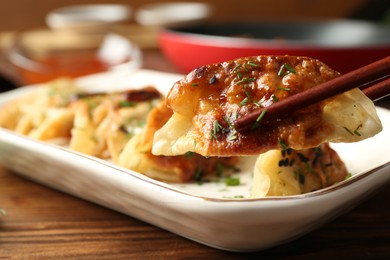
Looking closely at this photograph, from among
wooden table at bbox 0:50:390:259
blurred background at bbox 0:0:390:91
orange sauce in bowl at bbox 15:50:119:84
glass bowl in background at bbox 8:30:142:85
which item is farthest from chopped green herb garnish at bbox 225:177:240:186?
blurred background at bbox 0:0:390:91

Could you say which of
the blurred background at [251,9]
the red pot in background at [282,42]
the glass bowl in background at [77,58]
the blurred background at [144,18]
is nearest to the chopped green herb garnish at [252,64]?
the red pot in background at [282,42]

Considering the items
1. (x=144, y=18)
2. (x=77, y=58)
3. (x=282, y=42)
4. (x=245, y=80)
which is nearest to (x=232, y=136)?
(x=245, y=80)

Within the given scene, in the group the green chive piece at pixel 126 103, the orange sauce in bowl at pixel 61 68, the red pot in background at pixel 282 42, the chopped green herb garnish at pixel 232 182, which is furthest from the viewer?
the orange sauce in bowl at pixel 61 68

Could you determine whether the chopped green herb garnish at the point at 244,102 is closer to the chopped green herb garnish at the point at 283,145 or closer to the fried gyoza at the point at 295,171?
the chopped green herb garnish at the point at 283,145

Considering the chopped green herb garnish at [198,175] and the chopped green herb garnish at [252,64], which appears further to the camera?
the chopped green herb garnish at [198,175]

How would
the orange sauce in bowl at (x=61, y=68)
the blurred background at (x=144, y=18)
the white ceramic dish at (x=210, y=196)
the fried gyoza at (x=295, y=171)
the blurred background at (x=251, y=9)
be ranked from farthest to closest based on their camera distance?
the blurred background at (x=251, y=9)
the blurred background at (x=144, y=18)
the orange sauce in bowl at (x=61, y=68)
the fried gyoza at (x=295, y=171)
the white ceramic dish at (x=210, y=196)

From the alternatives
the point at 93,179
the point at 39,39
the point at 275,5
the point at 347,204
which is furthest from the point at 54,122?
the point at 275,5
